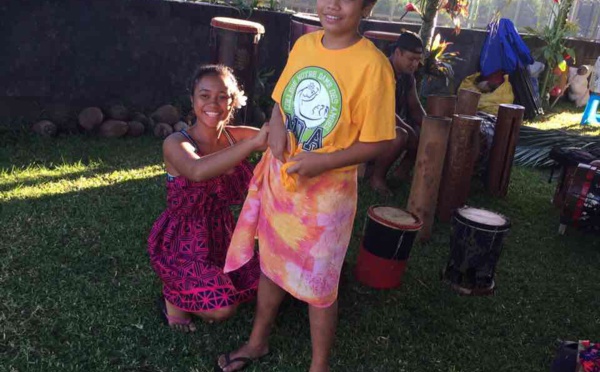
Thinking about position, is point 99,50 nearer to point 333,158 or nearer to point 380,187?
point 380,187

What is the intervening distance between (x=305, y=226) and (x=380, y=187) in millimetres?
3122

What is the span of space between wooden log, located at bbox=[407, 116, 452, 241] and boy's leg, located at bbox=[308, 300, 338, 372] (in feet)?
6.79

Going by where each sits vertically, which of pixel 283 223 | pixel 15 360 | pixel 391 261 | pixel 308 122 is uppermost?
pixel 308 122

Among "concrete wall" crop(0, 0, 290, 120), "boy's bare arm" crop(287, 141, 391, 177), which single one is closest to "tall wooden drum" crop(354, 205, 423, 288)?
"boy's bare arm" crop(287, 141, 391, 177)

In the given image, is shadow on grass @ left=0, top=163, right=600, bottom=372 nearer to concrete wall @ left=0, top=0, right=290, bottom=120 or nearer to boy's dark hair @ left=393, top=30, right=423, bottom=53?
boy's dark hair @ left=393, top=30, right=423, bottom=53

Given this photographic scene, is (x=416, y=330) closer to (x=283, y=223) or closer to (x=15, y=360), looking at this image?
(x=283, y=223)

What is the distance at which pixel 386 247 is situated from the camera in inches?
136

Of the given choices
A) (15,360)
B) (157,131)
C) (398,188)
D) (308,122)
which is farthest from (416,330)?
(157,131)

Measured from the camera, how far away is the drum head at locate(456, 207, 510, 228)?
11.8 ft

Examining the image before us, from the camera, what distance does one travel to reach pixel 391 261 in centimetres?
348

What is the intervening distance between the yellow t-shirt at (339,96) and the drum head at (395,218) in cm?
133

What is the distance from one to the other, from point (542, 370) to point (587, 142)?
14.6 feet

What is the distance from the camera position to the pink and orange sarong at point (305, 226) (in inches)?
87.6

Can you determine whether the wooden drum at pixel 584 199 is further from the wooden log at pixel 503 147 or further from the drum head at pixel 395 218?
the drum head at pixel 395 218
